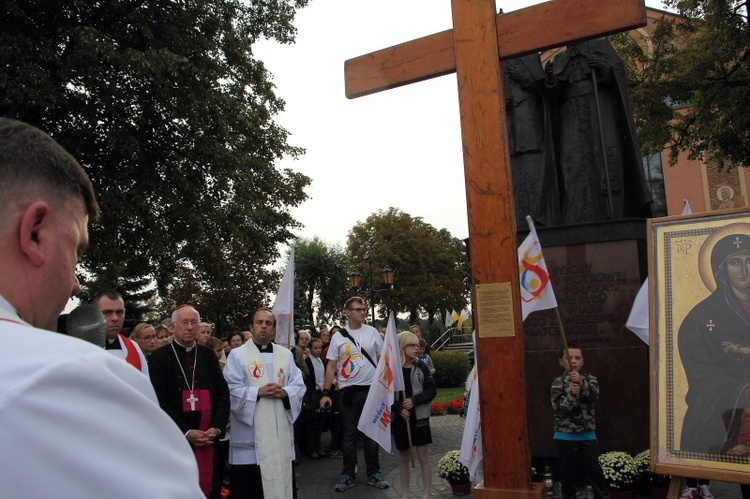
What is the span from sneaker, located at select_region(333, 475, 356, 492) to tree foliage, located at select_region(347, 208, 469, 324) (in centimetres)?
4362

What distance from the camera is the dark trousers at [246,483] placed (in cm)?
627

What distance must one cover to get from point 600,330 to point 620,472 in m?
1.50

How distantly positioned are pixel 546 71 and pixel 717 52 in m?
13.2

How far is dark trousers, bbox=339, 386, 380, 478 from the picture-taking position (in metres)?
8.42

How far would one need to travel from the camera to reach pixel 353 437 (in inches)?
337

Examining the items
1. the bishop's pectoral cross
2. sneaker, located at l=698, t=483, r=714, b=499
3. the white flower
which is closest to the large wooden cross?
sneaker, located at l=698, t=483, r=714, b=499

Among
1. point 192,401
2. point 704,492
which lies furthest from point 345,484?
point 704,492

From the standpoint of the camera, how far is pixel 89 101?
15.1 m

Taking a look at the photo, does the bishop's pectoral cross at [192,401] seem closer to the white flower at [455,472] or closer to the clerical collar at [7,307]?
the white flower at [455,472]

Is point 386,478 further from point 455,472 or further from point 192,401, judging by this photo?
point 192,401

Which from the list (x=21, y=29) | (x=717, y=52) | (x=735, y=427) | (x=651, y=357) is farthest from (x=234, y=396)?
(x=717, y=52)

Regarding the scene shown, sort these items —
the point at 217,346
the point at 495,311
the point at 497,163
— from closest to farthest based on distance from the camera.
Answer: the point at 495,311, the point at 497,163, the point at 217,346

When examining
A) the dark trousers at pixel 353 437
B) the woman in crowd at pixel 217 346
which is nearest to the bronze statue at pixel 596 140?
the dark trousers at pixel 353 437

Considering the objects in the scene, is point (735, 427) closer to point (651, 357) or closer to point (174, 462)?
point (651, 357)
